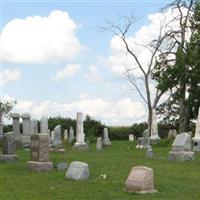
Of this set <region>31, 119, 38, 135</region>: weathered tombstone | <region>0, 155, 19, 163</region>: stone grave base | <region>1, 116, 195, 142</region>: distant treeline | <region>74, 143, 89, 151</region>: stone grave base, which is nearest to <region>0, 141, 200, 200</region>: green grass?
<region>0, 155, 19, 163</region>: stone grave base

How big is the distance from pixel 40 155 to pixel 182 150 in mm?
6974

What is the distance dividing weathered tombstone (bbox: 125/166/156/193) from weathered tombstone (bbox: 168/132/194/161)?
9651 mm

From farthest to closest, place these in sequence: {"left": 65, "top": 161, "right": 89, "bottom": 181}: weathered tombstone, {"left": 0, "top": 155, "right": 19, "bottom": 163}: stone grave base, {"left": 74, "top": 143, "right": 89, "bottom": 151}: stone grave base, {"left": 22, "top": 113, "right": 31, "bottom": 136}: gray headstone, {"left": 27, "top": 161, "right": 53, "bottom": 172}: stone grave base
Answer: {"left": 22, "top": 113, "right": 31, "bottom": 136}: gray headstone → {"left": 74, "top": 143, "right": 89, "bottom": 151}: stone grave base → {"left": 0, "top": 155, "right": 19, "bottom": 163}: stone grave base → {"left": 27, "top": 161, "right": 53, "bottom": 172}: stone grave base → {"left": 65, "top": 161, "right": 89, "bottom": 181}: weathered tombstone

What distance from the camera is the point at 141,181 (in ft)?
43.3

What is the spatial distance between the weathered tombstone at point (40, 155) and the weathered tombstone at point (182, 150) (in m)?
6.16

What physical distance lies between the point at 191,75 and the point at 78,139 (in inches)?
520

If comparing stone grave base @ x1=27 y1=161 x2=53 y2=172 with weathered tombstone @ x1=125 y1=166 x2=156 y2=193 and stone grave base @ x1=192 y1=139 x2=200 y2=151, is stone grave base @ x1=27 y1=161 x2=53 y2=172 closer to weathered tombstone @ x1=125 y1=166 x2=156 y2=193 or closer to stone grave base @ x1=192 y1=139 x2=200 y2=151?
weathered tombstone @ x1=125 y1=166 x2=156 y2=193

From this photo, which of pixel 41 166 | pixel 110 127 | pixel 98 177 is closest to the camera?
pixel 98 177

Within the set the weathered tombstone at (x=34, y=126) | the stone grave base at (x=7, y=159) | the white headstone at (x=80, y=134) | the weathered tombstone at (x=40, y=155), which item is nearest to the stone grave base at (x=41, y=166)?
the weathered tombstone at (x=40, y=155)

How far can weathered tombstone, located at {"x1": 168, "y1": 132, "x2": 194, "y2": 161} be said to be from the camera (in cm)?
2291

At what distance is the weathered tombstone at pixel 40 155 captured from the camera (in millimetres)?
18531

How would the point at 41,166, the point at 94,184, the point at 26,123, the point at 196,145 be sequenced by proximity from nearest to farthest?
the point at 94,184
the point at 41,166
the point at 196,145
the point at 26,123

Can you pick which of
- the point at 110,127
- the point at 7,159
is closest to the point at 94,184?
the point at 7,159

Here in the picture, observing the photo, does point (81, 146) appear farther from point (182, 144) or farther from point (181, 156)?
point (181, 156)
